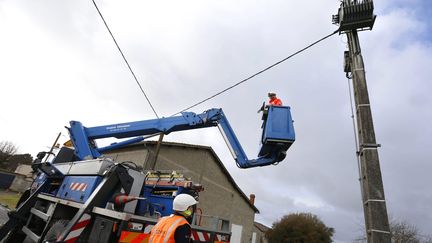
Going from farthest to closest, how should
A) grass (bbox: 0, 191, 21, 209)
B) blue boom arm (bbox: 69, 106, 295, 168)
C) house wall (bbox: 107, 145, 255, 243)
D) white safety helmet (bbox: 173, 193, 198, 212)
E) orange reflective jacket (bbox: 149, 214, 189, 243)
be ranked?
grass (bbox: 0, 191, 21, 209) < house wall (bbox: 107, 145, 255, 243) < blue boom arm (bbox: 69, 106, 295, 168) < white safety helmet (bbox: 173, 193, 198, 212) < orange reflective jacket (bbox: 149, 214, 189, 243)

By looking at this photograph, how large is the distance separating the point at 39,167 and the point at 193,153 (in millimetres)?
14747

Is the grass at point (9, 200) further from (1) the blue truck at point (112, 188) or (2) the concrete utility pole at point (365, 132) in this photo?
(2) the concrete utility pole at point (365, 132)

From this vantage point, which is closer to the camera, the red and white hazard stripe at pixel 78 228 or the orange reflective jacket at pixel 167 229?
the orange reflective jacket at pixel 167 229

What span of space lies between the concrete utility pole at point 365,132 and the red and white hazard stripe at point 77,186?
482 cm

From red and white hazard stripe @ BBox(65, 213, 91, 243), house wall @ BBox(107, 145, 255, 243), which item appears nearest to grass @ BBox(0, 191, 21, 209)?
house wall @ BBox(107, 145, 255, 243)

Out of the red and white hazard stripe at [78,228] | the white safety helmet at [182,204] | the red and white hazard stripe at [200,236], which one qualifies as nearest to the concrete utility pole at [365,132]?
the red and white hazard stripe at [200,236]

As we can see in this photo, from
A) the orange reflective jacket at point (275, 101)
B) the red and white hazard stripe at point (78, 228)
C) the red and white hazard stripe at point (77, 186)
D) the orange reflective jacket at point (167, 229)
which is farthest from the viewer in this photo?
the orange reflective jacket at point (275, 101)

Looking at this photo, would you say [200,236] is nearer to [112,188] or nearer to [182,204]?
[112,188]

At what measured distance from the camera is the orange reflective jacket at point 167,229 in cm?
312

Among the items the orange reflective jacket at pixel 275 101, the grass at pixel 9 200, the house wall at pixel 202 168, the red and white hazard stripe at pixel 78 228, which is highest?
the house wall at pixel 202 168

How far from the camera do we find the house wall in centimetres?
1980

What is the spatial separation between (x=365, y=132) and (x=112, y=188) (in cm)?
454

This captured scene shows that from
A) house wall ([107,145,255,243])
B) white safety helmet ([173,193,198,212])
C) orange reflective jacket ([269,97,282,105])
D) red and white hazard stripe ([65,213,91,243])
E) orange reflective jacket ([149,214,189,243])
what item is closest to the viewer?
orange reflective jacket ([149,214,189,243])

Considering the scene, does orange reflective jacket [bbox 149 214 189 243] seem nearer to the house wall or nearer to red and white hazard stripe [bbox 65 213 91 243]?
red and white hazard stripe [bbox 65 213 91 243]
